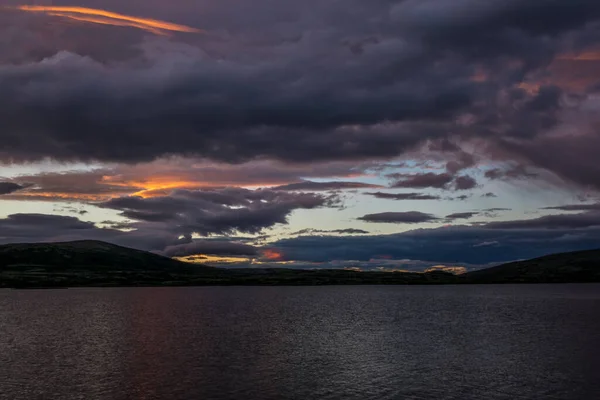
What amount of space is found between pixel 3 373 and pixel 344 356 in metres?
41.1

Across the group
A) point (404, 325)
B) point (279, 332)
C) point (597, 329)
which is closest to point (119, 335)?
point (279, 332)

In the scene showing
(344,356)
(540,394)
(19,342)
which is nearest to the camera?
(540,394)

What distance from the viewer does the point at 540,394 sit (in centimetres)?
5075

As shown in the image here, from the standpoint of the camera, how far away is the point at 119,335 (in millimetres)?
100812

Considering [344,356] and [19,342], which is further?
[19,342]

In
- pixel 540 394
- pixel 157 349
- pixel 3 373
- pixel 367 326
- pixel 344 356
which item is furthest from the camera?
pixel 367 326

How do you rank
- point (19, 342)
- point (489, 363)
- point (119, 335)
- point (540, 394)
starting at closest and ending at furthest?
1. point (540, 394)
2. point (489, 363)
3. point (19, 342)
4. point (119, 335)

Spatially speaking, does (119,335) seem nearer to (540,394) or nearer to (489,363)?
(489,363)

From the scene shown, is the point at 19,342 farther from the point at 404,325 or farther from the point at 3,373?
the point at 404,325

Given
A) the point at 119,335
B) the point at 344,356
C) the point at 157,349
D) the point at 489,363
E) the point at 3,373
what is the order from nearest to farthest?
the point at 3,373 < the point at 489,363 < the point at 344,356 < the point at 157,349 < the point at 119,335

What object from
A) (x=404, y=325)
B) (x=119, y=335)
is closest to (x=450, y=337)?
(x=404, y=325)

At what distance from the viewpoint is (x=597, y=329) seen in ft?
343

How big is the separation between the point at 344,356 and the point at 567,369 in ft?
88.3

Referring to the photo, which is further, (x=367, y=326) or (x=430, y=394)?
(x=367, y=326)
